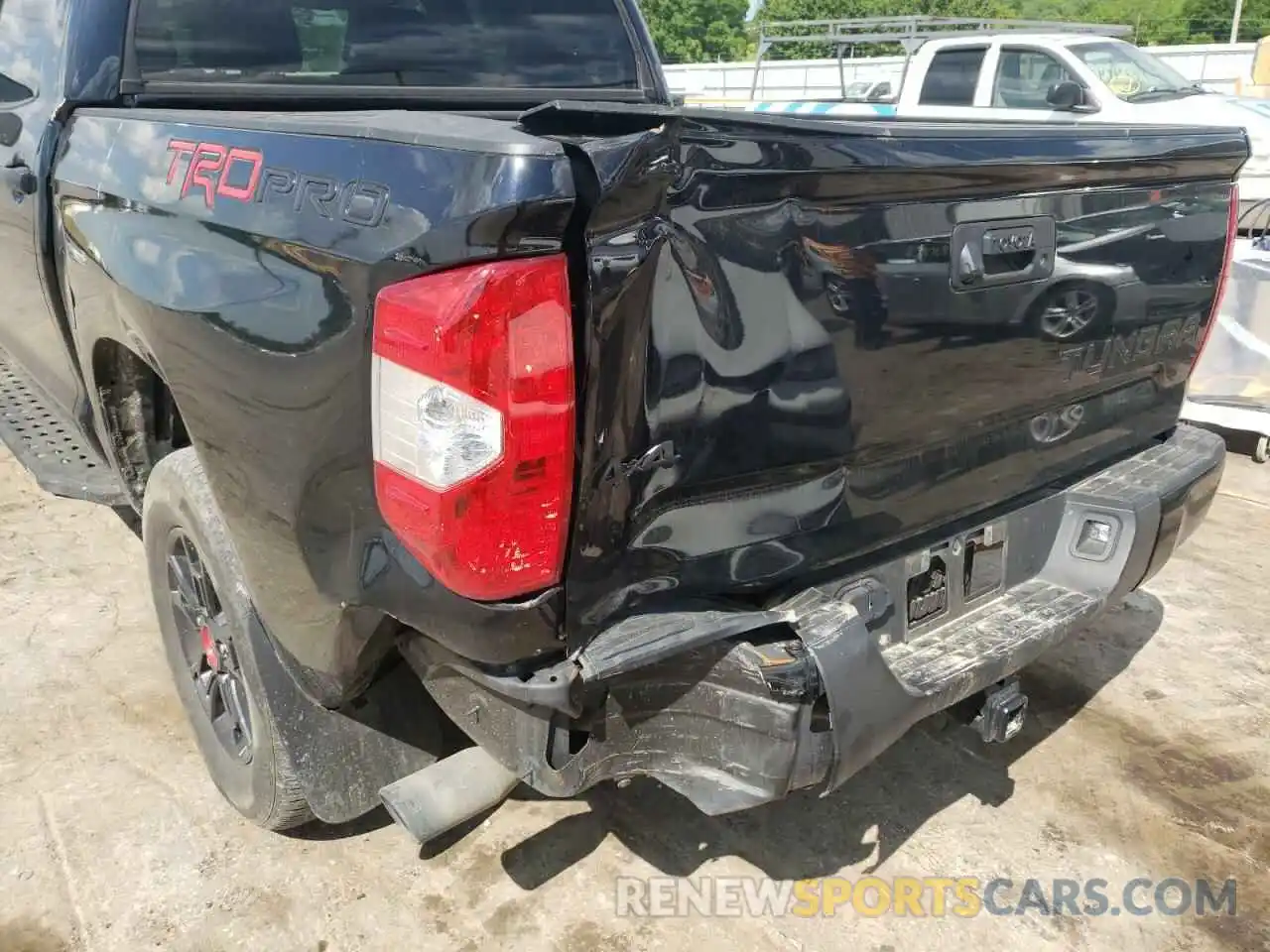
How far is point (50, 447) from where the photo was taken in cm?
349

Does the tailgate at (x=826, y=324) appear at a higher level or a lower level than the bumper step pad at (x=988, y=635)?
higher

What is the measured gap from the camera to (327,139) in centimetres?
173

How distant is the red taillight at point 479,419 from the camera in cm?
150

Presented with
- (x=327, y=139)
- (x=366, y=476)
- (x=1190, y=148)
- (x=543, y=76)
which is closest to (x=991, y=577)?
(x=1190, y=148)

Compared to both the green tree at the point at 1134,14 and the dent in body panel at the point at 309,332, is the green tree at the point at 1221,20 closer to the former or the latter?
the green tree at the point at 1134,14

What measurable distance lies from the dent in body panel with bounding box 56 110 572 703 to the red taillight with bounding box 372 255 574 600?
42mm

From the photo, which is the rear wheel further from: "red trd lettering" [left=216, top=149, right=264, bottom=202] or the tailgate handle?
the tailgate handle

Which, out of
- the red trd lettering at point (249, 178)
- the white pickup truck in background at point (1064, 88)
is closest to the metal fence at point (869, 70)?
the white pickup truck in background at point (1064, 88)

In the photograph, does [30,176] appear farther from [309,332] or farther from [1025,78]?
[1025,78]

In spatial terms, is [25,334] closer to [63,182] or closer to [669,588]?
[63,182]

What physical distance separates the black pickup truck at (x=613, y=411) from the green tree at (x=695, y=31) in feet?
163

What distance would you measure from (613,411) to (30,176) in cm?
203

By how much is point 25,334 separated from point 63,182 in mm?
1108

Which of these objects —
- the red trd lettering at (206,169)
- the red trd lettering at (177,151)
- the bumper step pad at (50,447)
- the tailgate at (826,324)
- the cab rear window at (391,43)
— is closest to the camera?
the tailgate at (826,324)
